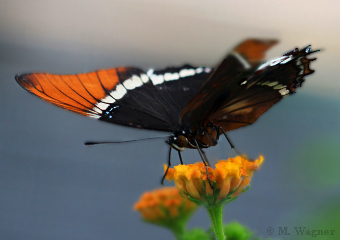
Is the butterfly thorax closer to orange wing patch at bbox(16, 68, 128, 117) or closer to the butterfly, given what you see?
the butterfly

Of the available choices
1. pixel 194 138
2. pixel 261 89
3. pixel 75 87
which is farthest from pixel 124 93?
pixel 261 89

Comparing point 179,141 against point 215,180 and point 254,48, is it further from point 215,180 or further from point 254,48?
point 254,48

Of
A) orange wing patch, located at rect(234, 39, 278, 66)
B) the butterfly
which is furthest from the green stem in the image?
orange wing patch, located at rect(234, 39, 278, 66)

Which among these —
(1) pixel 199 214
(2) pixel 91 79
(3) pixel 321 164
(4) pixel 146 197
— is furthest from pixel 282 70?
(1) pixel 199 214

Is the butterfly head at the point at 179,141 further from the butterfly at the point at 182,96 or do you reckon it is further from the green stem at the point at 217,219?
the green stem at the point at 217,219

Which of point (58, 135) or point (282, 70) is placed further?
point (58, 135)

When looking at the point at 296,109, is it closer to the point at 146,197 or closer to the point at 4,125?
the point at 4,125

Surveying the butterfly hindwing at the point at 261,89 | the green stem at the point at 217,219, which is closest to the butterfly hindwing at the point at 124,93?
the butterfly hindwing at the point at 261,89
